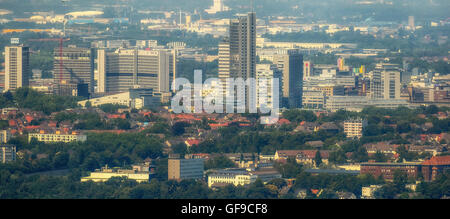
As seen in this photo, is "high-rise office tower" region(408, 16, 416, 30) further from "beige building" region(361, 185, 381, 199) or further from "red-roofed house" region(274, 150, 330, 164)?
"beige building" region(361, 185, 381, 199)

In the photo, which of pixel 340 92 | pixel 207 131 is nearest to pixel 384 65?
pixel 340 92

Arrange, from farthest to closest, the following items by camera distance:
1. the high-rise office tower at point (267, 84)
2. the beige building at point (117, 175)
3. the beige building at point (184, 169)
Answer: the high-rise office tower at point (267, 84) < the beige building at point (184, 169) < the beige building at point (117, 175)

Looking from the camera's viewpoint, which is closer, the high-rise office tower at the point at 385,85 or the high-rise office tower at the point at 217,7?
the high-rise office tower at the point at 385,85

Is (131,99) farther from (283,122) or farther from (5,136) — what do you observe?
(5,136)

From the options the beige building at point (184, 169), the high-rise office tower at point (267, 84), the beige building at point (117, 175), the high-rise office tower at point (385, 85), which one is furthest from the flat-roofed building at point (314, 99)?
the beige building at point (117, 175)

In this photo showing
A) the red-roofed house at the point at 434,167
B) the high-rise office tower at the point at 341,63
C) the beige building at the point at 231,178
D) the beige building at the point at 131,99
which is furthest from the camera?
the high-rise office tower at the point at 341,63

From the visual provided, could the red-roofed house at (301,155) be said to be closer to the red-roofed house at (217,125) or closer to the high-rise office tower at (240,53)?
the red-roofed house at (217,125)
